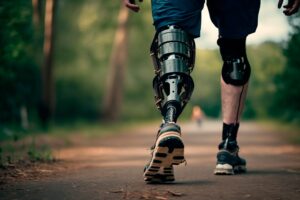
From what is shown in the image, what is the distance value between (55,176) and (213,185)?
1112mm

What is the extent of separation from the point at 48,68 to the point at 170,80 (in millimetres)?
13067

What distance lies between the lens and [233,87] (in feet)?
13.0

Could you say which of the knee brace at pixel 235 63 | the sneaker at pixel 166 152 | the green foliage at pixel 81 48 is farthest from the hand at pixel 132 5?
the green foliage at pixel 81 48

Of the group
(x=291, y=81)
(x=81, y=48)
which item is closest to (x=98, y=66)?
(x=81, y=48)

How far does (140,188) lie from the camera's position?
9.93 feet

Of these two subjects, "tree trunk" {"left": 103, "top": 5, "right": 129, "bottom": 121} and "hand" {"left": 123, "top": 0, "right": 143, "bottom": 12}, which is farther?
"tree trunk" {"left": 103, "top": 5, "right": 129, "bottom": 121}

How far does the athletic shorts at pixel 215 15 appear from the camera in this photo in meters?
3.39

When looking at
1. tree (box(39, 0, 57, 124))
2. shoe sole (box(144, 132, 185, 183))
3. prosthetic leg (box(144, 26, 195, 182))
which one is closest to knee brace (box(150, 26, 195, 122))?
prosthetic leg (box(144, 26, 195, 182))

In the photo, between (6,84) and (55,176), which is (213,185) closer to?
(55,176)

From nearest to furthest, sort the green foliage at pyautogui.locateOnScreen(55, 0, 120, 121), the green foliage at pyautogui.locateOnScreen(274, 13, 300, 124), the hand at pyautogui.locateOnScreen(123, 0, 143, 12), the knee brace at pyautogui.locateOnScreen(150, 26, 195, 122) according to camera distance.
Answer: the knee brace at pyautogui.locateOnScreen(150, 26, 195, 122) < the hand at pyautogui.locateOnScreen(123, 0, 143, 12) < the green foliage at pyautogui.locateOnScreen(274, 13, 300, 124) < the green foliage at pyautogui.locateOnScreen(55, 0, 120, 121)

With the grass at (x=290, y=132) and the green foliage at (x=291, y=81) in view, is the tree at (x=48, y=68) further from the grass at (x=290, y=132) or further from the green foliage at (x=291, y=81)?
the green foliage at (x=291, y=81)

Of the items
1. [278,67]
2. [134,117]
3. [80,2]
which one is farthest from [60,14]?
[278,67]

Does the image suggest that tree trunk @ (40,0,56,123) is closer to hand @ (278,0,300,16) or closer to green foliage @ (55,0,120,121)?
green foliage @ (55,0,120,121)

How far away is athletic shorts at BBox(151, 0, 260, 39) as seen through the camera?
11.1 feet
